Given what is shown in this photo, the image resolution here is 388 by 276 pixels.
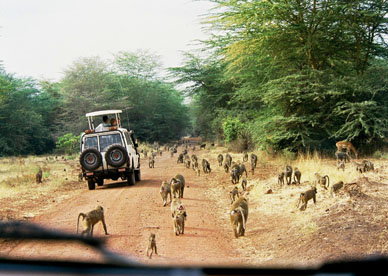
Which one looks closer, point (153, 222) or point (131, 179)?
point (153, 222)

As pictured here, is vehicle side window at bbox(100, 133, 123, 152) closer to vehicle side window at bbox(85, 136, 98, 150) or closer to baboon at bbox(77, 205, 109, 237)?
vehicle side window at bbox(85, 136, 98, 150)

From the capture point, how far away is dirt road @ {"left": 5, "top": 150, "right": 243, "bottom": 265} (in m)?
6.14

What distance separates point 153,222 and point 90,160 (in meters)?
5.75

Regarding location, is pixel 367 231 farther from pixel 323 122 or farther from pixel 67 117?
pixel 67 117

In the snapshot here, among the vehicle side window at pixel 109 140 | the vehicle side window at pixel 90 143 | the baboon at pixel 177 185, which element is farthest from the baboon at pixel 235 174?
the vehicle side window at pixel 90 143

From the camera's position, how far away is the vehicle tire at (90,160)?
13555 millimetres

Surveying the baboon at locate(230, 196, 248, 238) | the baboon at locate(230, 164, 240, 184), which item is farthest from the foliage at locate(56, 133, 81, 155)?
the baboon at locate(230, 196, 248, 238)

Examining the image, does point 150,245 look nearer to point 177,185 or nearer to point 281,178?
point 177,185

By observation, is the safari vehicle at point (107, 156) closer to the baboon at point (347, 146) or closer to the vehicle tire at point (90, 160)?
the vehicle tire at point (90, 160)

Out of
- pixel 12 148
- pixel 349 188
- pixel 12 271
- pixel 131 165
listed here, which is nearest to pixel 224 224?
pixel 349 188

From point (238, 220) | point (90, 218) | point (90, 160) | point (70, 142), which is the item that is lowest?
point (238, 220)

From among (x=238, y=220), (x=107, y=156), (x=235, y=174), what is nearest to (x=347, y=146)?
(x=235, y=174)

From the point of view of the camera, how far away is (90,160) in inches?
535

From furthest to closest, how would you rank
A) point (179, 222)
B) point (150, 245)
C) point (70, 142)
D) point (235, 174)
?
1. point (70, 142)
2. point (235, 174)
3. point (179, 222)
4. point (150, 245)
